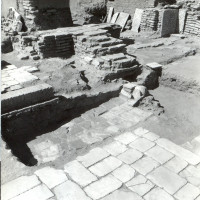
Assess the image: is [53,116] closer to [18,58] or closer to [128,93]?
[128,93]

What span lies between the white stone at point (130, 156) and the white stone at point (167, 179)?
38 cm

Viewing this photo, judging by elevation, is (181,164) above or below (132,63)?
below

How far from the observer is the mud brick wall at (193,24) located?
410 inches

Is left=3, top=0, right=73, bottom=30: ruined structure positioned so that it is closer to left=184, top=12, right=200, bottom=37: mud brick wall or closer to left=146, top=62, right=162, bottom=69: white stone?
left=146, top=62, right=162, bottom=69: white stone

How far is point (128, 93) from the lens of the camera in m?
6.01

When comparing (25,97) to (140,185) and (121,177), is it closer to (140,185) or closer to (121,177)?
(121,177)

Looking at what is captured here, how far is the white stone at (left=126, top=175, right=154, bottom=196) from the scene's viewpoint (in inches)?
137

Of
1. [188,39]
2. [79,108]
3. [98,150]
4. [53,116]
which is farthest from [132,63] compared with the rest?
[188,39]

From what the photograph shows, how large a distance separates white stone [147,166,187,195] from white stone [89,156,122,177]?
20.8 inches

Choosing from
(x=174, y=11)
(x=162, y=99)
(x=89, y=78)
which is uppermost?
(x=174, y=11)

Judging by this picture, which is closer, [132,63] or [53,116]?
[53,116]

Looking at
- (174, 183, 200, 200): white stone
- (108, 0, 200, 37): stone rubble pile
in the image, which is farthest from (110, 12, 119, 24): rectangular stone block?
(174, 183, 200, 200): white stone

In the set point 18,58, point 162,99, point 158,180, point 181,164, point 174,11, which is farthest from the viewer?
point 174,11

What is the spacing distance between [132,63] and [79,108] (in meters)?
2.09
